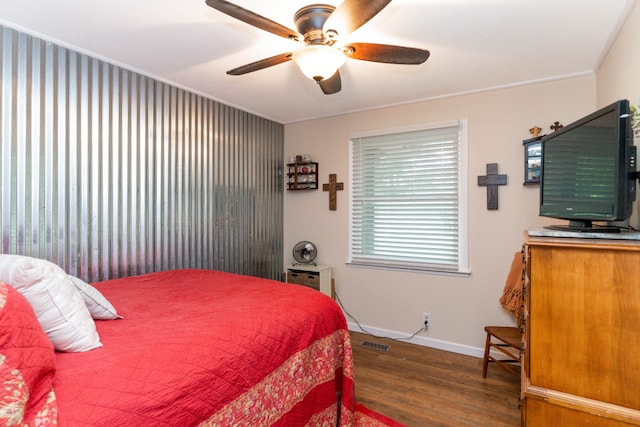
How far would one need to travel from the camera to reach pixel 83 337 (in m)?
1.19

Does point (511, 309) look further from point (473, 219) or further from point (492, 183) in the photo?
point (492, 183)

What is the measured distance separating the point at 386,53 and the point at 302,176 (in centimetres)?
235

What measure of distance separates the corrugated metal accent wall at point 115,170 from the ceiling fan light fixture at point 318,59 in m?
1.62

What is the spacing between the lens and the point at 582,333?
3.84ft

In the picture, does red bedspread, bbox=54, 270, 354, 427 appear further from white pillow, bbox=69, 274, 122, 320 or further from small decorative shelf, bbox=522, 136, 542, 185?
small decorative shelf, bbox=522, 136, 542, 185

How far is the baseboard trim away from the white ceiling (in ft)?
8.01

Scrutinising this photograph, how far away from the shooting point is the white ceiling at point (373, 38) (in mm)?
1823

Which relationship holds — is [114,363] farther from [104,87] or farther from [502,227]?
[502,227]

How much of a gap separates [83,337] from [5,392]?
46 cm

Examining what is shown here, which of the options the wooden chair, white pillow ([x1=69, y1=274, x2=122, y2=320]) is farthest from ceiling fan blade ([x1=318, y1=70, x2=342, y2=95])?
the wooden chair

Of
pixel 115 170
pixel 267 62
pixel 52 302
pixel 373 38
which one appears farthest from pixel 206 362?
pixel 373 38

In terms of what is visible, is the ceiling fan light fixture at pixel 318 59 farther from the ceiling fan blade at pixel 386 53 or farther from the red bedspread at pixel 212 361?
the red bedspread at pixel 212 361

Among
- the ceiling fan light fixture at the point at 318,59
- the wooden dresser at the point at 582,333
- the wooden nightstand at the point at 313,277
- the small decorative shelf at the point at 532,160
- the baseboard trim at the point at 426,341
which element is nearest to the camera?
the wooden dresser at the point at 582,333

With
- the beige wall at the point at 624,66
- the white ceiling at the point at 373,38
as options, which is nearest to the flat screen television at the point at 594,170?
the beige wall at the point at 624,66
